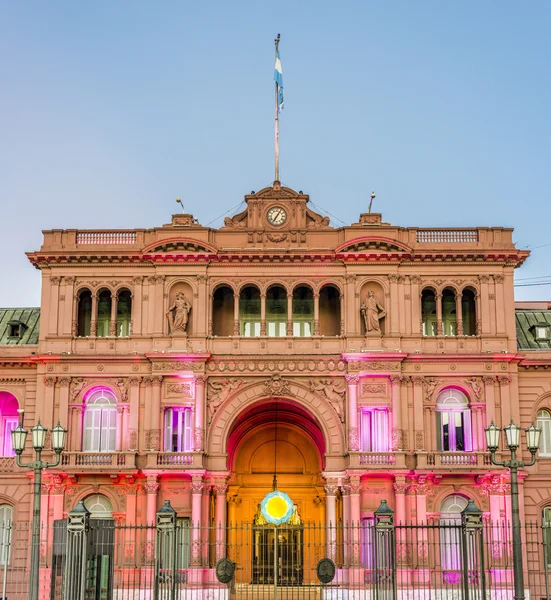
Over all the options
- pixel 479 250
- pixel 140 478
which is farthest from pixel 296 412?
pixel 479 250

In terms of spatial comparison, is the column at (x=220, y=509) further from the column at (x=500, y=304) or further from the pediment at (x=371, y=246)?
the column at (x=500, y=304)

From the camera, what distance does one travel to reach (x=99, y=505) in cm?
5216

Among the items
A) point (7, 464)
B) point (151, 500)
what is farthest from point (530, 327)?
point (7, 464)

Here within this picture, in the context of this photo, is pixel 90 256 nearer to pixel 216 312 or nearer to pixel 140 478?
pixel 216 312

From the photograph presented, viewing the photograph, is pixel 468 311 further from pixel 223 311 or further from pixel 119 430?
pixel 119 430

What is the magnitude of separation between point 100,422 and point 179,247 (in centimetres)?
1040

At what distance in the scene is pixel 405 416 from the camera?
52.2m

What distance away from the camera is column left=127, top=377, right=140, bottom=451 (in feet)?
171

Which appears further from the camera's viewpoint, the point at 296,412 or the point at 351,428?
the point at 296,412

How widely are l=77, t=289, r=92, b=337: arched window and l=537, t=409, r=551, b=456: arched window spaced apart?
25.5 meters

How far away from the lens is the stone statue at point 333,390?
52.7m

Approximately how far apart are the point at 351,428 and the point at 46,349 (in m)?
17.0

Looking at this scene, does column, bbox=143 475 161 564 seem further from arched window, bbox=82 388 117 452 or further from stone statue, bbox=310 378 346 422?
stone statue, bbox=310 378 346 422

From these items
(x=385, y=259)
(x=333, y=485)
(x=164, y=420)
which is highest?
(x=385, y=259)
